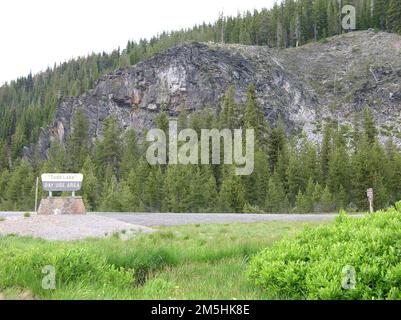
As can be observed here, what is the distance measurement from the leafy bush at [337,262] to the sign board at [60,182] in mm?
22752

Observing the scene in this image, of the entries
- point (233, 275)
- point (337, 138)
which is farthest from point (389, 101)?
point (233, 275)

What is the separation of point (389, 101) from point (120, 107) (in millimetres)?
55258

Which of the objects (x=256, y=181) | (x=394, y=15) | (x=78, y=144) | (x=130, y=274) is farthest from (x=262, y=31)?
(x=130, y=274)

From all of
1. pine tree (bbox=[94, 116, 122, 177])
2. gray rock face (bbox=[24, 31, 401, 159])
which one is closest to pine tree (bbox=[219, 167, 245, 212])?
pine tree (bbox=[94, 116, 122, 177])

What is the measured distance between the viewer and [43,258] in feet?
23.6

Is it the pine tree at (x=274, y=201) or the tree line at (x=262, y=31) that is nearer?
the pine tree at (x=274, y=201)

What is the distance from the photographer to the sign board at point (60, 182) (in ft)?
91.9

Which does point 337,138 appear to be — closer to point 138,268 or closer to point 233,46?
point 233,46

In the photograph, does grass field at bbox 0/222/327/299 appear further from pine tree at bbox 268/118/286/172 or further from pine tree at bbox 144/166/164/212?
pine tree at bbox 268/118/286/172

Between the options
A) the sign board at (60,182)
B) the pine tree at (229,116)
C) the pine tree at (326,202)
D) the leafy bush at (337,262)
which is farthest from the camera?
the pine tree at (229,116)

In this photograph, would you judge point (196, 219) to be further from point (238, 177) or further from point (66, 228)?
point (238, 177)

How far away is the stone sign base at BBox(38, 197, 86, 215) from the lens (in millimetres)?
27078

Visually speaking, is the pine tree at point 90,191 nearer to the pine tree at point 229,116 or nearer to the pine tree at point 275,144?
the pine tree at point 229,116

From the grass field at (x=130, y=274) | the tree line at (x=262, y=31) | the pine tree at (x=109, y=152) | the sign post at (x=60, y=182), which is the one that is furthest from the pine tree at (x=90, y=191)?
the tree line at (x=262, y=31)
